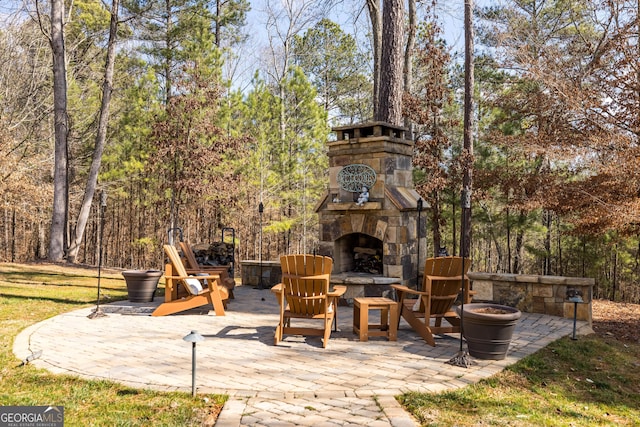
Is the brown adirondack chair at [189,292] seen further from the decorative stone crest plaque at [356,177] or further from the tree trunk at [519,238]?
the tree trunk at [519,238]

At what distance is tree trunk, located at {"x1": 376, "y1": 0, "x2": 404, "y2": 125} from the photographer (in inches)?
346

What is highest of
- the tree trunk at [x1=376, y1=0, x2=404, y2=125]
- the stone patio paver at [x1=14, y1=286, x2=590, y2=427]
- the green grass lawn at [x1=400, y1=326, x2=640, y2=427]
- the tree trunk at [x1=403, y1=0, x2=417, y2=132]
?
the tree trunk at [x1=403, y1=0, x2=417, y2=132]

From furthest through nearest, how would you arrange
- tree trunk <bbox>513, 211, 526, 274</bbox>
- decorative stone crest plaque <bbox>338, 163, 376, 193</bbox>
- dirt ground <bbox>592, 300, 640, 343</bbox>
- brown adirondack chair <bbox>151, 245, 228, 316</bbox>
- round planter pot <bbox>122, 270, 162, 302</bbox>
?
tree trunk <bbox>513, 211, 526, 274</bbox> → decorative stone crest plaque <bbox>338, 163, 376, 193</bbox> → round planter pot <bbox>122, 270, 162, 302</bbox> → dirt ground <bbox>592, 300, 640, 343</bbox> → brown adirondack chair <bbox>151, 245, 228, 316</bbox>

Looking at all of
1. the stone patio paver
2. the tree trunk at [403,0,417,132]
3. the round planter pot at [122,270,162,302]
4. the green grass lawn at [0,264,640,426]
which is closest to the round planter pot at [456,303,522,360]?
the stone patio paver

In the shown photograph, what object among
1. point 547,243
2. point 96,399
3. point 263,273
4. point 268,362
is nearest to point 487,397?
point 268,362

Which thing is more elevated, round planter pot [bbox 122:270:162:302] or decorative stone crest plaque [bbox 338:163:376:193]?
decorative stone crest plaque [bbox 338:163:376:193]

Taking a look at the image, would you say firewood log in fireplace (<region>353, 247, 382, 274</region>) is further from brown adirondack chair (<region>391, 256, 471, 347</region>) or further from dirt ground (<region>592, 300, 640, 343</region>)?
dirt ground (<region>592, 300, 640, 343</region>)

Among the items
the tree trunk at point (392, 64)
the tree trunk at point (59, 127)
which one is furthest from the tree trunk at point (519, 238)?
the tree trunk at point (59, 127)

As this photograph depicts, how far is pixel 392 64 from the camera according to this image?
29.0 feet

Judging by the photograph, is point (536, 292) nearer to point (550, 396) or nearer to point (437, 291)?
point (437, 291)

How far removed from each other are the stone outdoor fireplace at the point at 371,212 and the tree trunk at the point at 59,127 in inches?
348

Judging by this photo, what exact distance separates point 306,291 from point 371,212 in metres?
2.76

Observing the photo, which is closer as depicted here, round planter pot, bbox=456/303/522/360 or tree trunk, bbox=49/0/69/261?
round planter pot, bbox=456/303/522/360

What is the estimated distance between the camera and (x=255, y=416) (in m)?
2.85
